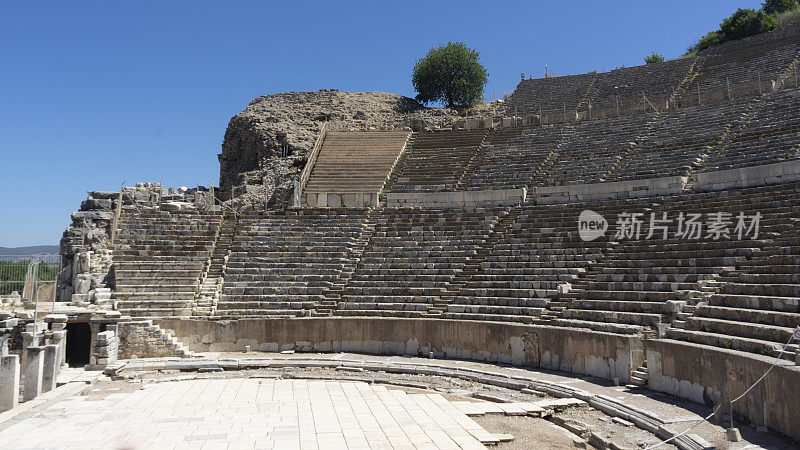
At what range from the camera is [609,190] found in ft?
62.5

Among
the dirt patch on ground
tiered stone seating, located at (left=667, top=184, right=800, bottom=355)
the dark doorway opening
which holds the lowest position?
the dirt patch on ground

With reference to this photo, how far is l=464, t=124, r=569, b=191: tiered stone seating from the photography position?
22.4 meters

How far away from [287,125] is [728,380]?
3018 centimetres

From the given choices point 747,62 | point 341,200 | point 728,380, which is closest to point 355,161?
point 341,200

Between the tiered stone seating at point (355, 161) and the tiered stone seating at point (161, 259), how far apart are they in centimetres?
569

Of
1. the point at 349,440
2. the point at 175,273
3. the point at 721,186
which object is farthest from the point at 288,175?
the point at 349,440

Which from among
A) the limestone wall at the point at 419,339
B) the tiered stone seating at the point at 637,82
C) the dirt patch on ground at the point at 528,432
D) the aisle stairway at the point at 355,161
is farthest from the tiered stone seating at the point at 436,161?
the dirt patch on ground at the point at 528,432

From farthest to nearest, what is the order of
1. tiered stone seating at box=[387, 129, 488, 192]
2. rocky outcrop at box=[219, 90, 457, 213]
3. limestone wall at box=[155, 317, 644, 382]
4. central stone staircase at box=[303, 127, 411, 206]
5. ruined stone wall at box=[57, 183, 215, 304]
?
rocky outcrop at box=[219, 90, 457, 213]
central stone staircase at box=[303, 127, 411, 206]
tiered stone seating at box=[387, 129, 488, 192]
ruined stone wall at box=[57, 183, 215, 304]
limestone wall at box=[155, 317, 644, 382]

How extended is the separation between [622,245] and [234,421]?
10667 mm

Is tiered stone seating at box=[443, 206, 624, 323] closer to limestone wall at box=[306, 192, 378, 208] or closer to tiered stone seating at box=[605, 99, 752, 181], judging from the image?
tiered stone seating at box=[605, 99, 752, 181]

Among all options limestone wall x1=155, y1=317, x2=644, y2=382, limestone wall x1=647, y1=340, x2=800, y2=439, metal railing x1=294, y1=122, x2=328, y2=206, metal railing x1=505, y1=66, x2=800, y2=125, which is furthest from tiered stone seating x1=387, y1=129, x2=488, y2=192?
limestone wall x1=647, y1=340, x2=800, y2=439

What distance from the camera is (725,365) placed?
8.93 m

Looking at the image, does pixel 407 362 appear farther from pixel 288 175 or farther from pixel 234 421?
pixel 288 175

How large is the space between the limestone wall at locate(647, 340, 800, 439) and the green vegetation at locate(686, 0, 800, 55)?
38.2 metres
